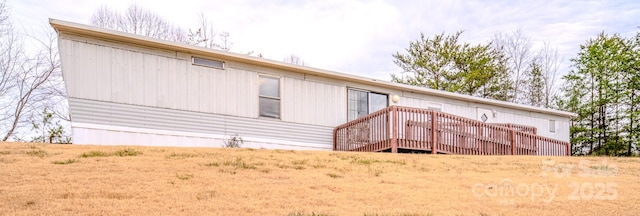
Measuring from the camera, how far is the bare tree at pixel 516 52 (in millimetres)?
31469

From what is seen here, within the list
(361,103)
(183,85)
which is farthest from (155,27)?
(183,85)

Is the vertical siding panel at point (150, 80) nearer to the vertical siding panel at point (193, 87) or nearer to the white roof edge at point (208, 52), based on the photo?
the white roof edge at point (208, 52)

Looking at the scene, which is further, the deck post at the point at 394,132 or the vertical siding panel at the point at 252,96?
the vertical siding panel at the point at 252,96

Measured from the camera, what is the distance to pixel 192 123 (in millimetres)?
12023

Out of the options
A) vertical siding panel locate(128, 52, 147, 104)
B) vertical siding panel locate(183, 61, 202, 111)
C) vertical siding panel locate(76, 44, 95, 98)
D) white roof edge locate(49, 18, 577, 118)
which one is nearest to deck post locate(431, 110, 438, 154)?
white roof edge locate(49, 18, 577, 118)

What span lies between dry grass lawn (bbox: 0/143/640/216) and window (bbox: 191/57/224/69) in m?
3.48

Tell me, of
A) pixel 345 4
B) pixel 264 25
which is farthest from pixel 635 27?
pixel 264 25

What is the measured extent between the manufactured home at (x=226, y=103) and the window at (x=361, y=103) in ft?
0.09

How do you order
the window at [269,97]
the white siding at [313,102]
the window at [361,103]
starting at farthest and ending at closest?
the window at [361,103]
the white siding at [313,102]
the window at [269,97]

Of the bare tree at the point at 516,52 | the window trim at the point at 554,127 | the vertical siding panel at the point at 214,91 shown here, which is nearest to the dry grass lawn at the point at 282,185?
the vertical siding panel at the point at 214,91

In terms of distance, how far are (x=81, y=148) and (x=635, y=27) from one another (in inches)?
981

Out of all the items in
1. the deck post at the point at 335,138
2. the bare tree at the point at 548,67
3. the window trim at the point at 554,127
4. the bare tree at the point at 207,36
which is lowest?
the deck post at the point at 335,138

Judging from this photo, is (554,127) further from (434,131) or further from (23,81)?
(23,81)

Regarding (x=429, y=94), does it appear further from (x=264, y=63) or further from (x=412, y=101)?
(x=264, y=63)
